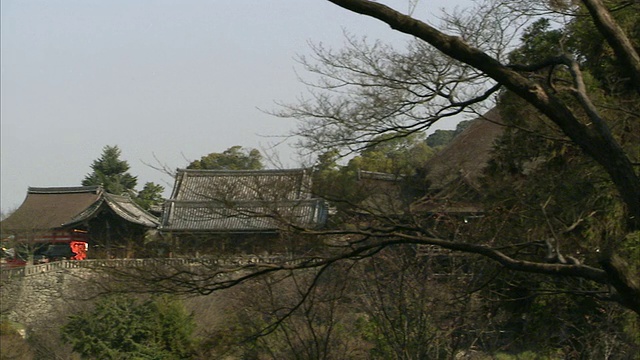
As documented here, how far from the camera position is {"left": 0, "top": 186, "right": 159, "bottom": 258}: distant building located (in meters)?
33.8

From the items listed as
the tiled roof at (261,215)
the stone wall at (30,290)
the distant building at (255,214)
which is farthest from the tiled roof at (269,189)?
the stone wall at (30,290)

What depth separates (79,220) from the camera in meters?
35.8

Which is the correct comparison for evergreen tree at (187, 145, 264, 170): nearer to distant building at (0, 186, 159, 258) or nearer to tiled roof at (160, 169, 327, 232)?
distant building at (0, 186, 159, 258)

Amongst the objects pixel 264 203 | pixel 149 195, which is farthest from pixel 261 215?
pixel 149 195

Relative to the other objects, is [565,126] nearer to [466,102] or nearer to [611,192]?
[466,102]

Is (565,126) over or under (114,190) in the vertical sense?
under

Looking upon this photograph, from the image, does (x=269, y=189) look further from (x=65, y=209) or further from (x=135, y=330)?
(x=65, y=209)

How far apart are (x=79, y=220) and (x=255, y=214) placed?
96.5ft

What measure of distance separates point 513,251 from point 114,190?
1838 inches

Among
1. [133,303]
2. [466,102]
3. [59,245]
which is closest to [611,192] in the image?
[466,102]

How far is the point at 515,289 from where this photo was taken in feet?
38.2

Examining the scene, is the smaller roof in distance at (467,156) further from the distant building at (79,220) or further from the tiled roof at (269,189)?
the distant building at (79,220)

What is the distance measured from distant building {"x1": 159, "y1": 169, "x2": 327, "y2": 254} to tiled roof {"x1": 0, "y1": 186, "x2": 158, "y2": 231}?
895 inches

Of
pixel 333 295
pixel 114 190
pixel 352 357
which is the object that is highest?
pixel 114 190
